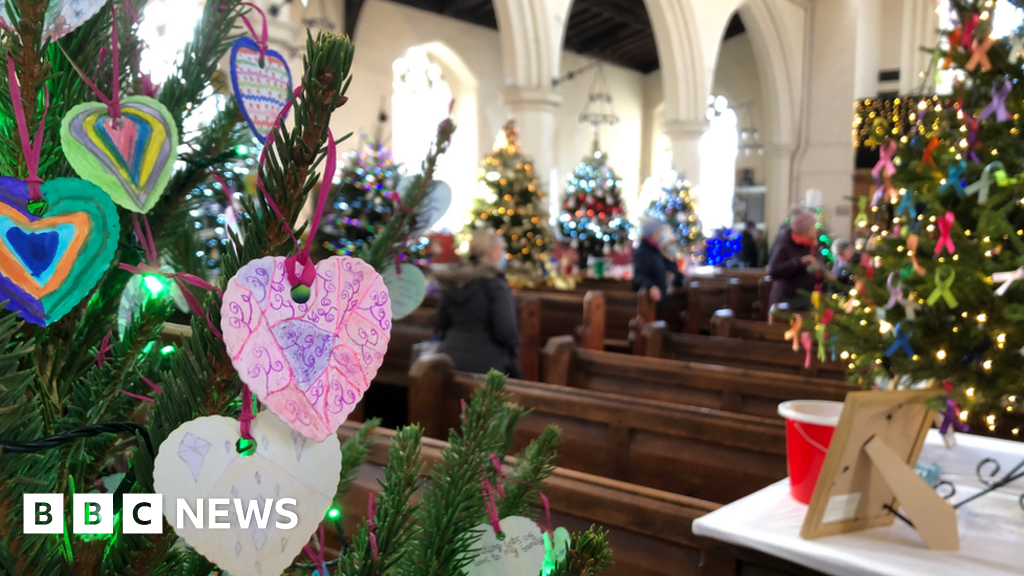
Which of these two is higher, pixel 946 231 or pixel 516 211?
pixel 516 211

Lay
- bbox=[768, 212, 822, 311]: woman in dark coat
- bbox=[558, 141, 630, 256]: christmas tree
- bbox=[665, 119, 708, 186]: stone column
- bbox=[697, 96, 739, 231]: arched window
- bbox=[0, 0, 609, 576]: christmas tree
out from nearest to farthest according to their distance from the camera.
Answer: bbox=[0, 0, 609, 576]: christmas tree
bbox=[768, 212, 822, 311]: woman in dark coat
bbox=[558, 141, 630, 256]: christmas tree
bbox=[665, 119, 708, 186]: stone column
bbox=[697, 96, 739, 231]: arched window

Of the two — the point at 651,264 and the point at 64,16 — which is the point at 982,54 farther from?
the point at 651,264

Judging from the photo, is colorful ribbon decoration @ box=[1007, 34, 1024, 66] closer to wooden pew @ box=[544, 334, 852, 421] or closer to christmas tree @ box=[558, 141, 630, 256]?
wooden pew @ box=[544, 334, 852, 421]

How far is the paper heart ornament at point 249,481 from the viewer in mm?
346

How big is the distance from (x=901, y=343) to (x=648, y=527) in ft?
2.34

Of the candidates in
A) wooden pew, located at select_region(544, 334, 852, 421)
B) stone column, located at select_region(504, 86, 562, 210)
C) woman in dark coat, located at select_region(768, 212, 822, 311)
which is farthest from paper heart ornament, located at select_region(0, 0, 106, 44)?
stone column, located at select_region(504, 86, 562, 210)

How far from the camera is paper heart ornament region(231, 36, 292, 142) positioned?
66cm

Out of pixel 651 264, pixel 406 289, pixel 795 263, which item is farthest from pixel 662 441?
pixel 651 264

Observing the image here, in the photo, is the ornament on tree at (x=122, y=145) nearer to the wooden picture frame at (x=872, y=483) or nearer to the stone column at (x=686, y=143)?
the wooden picture frame at (x=872, y=483)

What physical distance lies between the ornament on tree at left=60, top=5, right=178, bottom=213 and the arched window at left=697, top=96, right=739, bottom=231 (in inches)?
652

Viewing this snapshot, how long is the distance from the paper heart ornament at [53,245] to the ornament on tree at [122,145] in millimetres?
37

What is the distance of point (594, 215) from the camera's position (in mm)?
9867

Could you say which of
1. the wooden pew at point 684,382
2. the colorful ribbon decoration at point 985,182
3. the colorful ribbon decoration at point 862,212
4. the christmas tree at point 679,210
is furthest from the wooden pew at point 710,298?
the colorful ribbon decoration at point 985,182

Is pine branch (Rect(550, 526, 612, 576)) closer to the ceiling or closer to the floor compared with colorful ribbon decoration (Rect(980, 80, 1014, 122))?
closer to the floor
